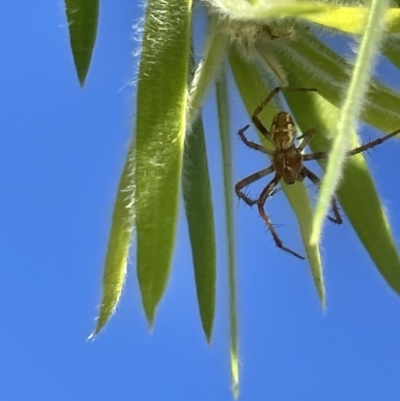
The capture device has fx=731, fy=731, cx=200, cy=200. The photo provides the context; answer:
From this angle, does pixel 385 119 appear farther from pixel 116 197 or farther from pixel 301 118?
pixel 116 197

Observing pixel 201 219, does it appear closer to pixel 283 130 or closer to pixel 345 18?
pixel 283 130

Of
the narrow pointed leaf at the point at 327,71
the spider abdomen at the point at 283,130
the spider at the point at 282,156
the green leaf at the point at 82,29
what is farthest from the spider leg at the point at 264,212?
the green leaf at the point at 82,29

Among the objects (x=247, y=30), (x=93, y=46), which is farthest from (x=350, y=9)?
(x=93, y=46)

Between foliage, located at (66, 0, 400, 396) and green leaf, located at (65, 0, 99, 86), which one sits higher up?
green leaf, located at (65, 0, 99, 86)

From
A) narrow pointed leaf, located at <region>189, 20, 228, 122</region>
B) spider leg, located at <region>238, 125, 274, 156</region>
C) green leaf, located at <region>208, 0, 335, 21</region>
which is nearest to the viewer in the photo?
green leaf, located at <region>208, 0, 335, 21</region>

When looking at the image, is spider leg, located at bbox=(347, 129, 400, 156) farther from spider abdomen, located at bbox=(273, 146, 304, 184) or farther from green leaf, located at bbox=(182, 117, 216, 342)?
green leaf, located at bbox=(182, 117, 216, 342)

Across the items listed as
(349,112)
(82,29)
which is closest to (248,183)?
(82,29)

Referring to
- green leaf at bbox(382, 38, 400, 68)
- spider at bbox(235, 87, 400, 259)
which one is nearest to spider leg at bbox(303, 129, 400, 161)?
spider at bbox(235, 87, 400, 259)
